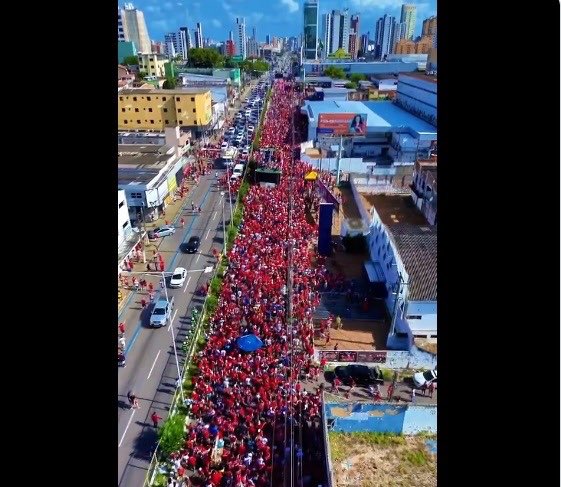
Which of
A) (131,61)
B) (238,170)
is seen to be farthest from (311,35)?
(238,170)

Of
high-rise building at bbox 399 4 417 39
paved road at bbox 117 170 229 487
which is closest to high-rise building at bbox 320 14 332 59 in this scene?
high-rise building at bbox 399 4 417 39

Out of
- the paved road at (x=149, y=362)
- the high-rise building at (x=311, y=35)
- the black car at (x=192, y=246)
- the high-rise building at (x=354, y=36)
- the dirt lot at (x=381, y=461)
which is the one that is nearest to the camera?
the dirt lot at (x=381, y=461)

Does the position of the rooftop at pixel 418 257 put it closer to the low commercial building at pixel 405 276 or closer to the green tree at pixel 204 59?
the low commercial building at pixel 405 276

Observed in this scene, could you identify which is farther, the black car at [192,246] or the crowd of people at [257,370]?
the black car at [192,246]

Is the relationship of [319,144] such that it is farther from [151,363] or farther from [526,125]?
[526,125]

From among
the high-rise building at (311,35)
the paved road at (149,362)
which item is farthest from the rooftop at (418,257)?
the high-rise building at (311,35)

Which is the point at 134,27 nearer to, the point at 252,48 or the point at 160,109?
the point at 160,109

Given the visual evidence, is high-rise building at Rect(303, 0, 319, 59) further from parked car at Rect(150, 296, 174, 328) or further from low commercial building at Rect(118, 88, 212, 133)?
parked car at Rect(150, 296, 174, 328)
